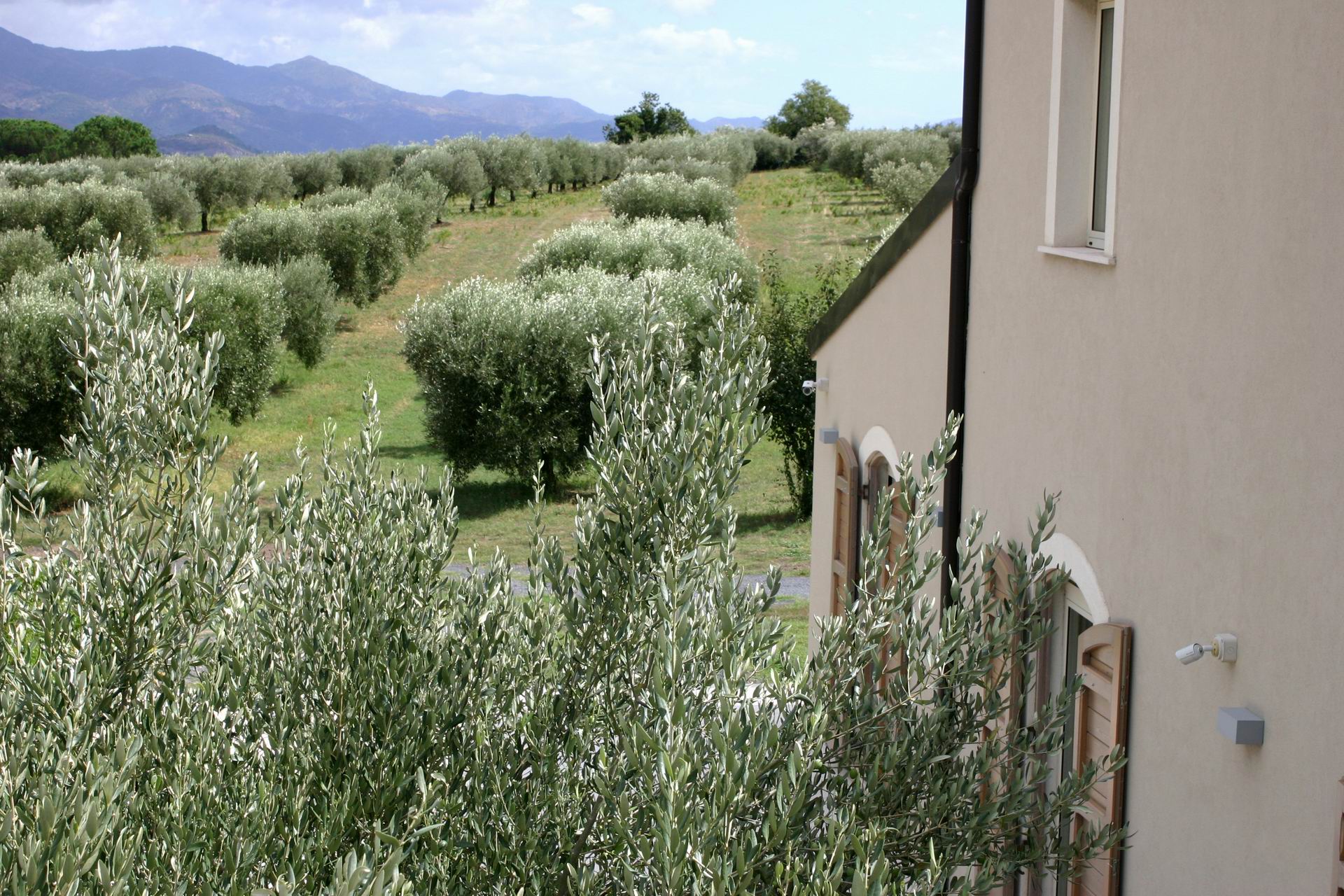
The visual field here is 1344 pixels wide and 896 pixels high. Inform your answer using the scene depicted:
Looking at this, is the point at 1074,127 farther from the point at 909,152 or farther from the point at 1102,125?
the point at 909,152

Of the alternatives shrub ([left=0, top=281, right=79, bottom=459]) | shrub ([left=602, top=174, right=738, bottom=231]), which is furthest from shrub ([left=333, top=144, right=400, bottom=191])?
shrub ([left=0, top=281, right=79, bottom=459])

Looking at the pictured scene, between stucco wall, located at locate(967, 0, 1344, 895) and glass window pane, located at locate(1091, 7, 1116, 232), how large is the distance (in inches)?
10.7

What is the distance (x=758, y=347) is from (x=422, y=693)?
162 centimetres

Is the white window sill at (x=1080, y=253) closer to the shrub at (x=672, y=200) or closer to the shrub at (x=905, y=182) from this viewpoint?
the shrub at (x=672, y=200)

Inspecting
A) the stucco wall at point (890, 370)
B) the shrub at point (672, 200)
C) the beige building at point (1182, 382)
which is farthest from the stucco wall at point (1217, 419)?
the shrub at point (672, 200)

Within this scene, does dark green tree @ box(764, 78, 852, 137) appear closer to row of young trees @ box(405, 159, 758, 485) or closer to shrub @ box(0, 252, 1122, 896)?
row of young trees @ box(405, 159, 758, 485)

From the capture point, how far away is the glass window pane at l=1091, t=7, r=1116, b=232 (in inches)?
222

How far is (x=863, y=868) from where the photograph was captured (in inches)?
112

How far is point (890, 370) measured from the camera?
336 inches

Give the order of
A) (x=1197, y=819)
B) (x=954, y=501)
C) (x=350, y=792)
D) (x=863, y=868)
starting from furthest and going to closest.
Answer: (x=954, y=501) → (x=1197, y=819) → (x=350, y=792) → (x=863, y=868)

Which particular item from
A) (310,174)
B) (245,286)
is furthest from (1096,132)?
(310,174)

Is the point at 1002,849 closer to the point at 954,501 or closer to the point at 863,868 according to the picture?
the point at 863,868

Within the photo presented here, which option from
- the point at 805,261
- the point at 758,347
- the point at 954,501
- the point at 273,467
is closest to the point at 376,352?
the point at 273,467

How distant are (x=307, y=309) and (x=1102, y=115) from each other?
94.7ft
